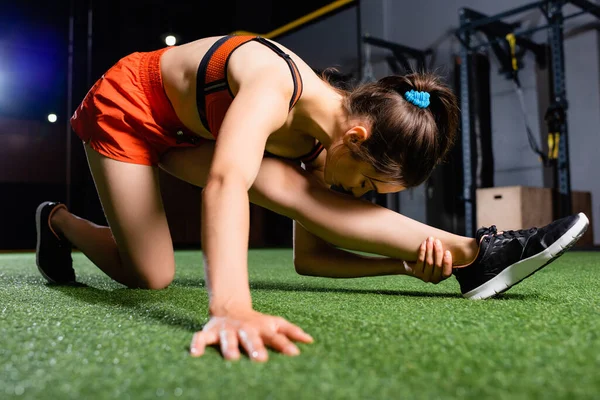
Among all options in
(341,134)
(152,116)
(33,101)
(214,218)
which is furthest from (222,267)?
(33,101)

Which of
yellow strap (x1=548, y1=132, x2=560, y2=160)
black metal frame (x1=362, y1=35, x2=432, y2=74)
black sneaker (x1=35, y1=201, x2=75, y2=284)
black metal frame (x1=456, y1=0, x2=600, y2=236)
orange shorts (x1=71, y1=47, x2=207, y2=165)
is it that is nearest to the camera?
orange shorts (x1=71, y1=47, x2=207, y2=165)

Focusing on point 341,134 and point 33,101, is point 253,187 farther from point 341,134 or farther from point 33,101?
point 33,101

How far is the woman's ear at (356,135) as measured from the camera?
3.35 feet

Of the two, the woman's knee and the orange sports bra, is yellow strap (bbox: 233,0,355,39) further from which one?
the orange sports bra

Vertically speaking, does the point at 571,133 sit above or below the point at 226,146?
above

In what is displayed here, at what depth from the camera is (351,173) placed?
1100mm

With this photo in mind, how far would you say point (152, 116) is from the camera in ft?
4.31

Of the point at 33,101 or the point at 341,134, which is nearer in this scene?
the point at 341,134

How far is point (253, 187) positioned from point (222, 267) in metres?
0.54

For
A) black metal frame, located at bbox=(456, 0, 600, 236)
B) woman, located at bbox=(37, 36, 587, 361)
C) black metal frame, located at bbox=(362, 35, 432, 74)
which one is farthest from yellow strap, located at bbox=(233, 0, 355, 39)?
woman, located at bbox=(37, 36, 587, 361)

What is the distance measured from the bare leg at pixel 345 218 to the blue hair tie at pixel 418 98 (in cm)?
25

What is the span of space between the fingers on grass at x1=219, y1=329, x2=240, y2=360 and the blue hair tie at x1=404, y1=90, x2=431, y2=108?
610 millimetres

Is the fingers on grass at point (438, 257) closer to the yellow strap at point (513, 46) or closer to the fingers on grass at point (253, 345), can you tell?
the fingers on grass at point (253, 345)

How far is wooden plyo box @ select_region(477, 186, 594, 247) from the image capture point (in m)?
3.88
